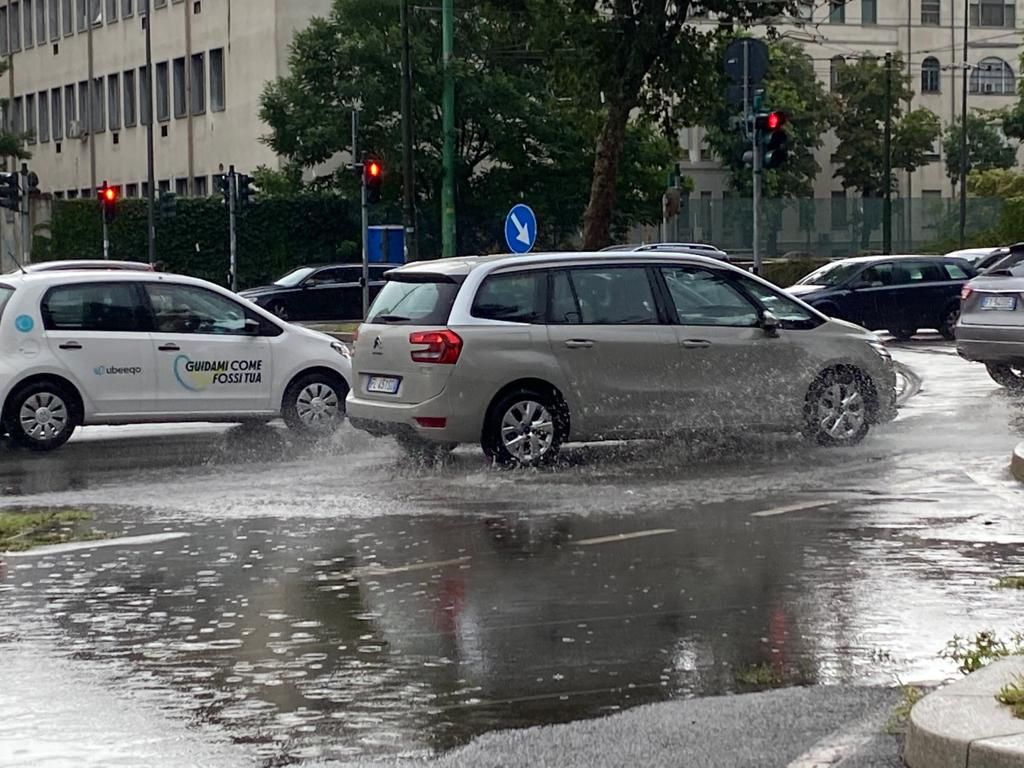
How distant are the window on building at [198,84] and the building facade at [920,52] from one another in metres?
27.9

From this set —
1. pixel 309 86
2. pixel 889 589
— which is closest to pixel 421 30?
pixel 309 86

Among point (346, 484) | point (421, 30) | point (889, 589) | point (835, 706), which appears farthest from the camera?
point (421, 30)

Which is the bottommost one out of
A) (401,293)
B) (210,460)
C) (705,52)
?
(210,460)

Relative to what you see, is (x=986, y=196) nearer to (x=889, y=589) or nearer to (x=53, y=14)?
(x=53, y=14)

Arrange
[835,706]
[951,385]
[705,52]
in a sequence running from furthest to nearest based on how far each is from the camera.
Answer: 1. [705,52]
2. [951,385]
3. [835,706]

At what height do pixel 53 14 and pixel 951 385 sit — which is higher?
pixel 53 14

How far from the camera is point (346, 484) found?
1501 centimetres

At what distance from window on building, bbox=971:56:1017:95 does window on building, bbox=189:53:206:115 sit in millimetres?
41620

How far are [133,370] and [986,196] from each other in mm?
67901

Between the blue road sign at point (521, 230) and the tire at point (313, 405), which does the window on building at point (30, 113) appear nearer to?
the blue road sign at point (521, 230)

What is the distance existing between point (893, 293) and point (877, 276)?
1.31 ft

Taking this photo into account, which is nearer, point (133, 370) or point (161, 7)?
point (133, 370)

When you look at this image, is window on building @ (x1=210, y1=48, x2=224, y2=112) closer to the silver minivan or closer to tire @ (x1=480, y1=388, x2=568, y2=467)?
the silver minivan

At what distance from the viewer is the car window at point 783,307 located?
17.0 metres
